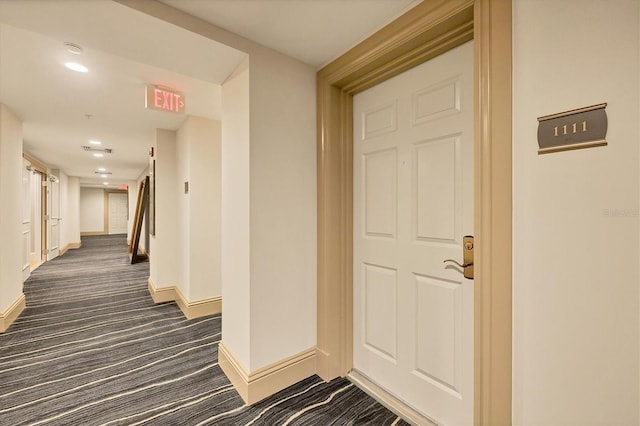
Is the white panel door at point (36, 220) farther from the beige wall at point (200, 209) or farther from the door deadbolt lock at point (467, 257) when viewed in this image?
the door deadbolt lock at point (467, 257)

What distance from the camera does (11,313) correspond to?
3.13 metres

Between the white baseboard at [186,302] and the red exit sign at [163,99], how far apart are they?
2.23 m

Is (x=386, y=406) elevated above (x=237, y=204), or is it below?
below

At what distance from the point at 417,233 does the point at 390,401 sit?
3.71 feet

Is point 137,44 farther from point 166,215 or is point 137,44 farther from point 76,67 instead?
point 166,215

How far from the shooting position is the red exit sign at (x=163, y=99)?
7.61 feet

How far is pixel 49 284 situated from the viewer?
15.5 ft

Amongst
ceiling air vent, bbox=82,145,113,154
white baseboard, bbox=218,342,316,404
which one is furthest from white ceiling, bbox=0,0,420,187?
white baseboard, bbox=218,342,316,404

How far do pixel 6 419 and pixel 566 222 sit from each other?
3199mm

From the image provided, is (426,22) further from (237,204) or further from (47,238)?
(47,238)

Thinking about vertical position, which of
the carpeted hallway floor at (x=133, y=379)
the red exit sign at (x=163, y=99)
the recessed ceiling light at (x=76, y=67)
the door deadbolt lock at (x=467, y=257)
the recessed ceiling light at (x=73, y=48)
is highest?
the recessed ceiling light at (x=76, y=67)

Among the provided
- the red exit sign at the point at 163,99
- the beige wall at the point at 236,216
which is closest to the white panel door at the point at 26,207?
the red exit sign at the point at 163,99

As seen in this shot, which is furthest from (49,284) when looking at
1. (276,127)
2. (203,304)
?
(276,127)

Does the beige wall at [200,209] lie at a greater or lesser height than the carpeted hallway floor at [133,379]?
greater
